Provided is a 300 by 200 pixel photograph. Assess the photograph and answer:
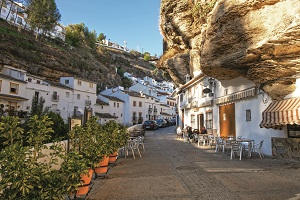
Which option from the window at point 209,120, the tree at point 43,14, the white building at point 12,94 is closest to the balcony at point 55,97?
the white building at point 12,94

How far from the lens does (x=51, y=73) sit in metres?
51.3

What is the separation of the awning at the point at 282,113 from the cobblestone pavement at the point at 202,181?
1764mm

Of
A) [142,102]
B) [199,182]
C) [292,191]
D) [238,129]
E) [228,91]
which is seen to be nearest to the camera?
[292,191]

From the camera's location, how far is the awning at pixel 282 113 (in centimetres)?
905

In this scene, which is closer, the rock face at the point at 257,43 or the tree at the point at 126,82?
the rock face at the point at 257,43

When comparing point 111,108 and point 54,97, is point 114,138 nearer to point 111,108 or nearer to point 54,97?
point 54,97

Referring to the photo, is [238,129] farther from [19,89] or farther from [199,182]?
[19,89]

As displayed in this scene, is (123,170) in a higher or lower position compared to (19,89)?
lower

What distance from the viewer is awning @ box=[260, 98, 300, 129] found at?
905 cm

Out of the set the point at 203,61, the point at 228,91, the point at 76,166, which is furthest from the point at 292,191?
the point at 228,91

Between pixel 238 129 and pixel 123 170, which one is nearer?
pixel 123 170

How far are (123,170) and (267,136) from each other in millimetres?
7830

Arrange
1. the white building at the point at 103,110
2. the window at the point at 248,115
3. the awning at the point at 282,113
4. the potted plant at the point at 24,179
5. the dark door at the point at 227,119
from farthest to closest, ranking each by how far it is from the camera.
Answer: the white building at the point at 103,110
the dark door at the point at 227,119
the window at the point at 248,115
the awning at the point at 282,113
the potted plant at the point at 24,179

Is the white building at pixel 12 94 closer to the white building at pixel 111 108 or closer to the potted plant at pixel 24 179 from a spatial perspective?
the white building at pixel 111 108
